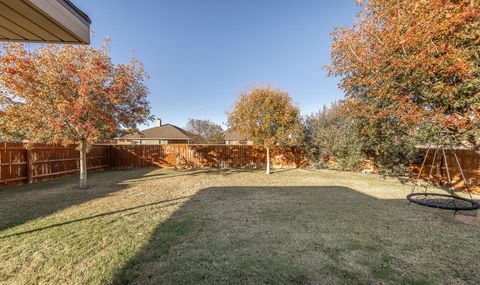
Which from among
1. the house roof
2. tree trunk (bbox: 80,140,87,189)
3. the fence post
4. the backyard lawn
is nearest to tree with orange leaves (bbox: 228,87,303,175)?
the backyard lawn

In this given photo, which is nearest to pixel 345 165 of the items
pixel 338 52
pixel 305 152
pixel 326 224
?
pixel 305 152

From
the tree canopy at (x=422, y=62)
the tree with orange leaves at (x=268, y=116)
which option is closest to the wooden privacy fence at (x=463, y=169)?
the tree canopy at (x=422, y=62)

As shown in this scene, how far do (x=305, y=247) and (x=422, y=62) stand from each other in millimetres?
5905

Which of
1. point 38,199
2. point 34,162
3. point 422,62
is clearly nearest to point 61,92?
point 38,199

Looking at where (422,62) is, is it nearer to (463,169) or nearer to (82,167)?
(463,169)

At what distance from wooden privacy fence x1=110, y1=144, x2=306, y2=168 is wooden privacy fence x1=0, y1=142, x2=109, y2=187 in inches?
155

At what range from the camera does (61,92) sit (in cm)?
699

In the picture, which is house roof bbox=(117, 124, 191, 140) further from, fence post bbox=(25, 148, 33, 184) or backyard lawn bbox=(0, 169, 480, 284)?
backyard lawn bbox=(0, 169, 480, 284)

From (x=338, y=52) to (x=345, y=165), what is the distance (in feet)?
25.1

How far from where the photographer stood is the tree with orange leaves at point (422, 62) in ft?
16.7

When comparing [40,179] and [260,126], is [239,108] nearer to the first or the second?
[260,126]

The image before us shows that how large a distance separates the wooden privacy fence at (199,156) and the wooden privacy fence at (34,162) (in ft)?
12.9

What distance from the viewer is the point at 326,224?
14.6 ft

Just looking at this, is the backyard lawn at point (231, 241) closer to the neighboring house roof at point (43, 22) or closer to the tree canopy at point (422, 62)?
the tree canopy at point (422, 62)
